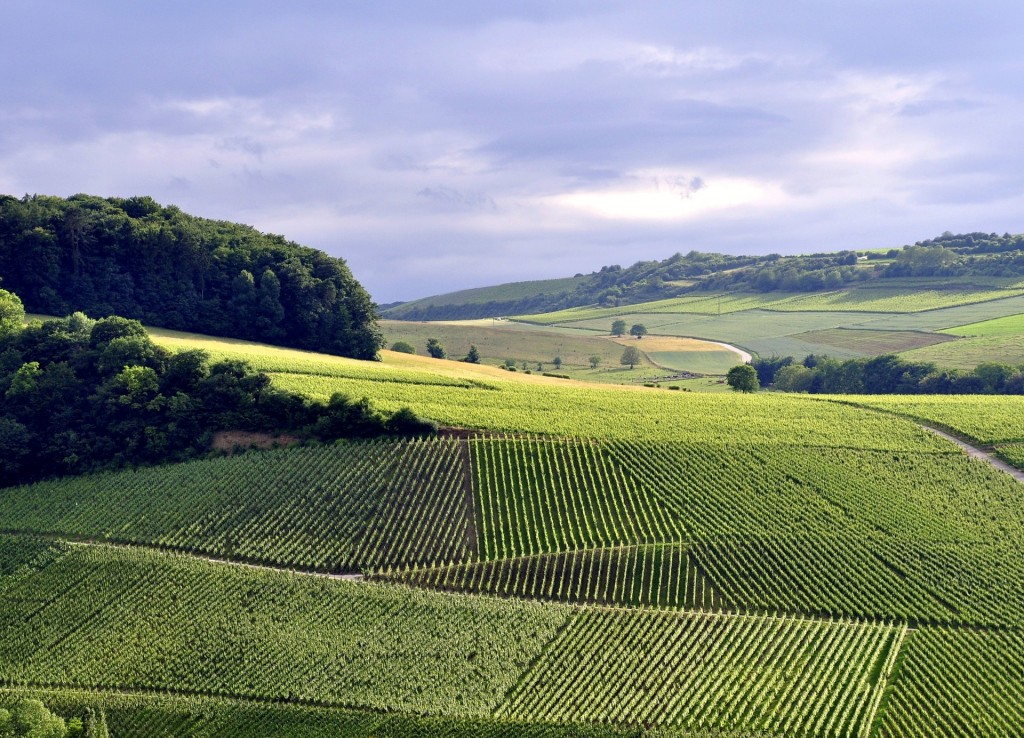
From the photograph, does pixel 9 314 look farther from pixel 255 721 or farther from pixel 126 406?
pixel 255 721

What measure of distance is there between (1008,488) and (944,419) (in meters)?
13.0

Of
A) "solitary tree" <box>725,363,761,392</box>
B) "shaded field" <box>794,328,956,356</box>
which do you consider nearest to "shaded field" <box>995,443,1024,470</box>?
"solitary tree" <box>725,363,761,392</box>

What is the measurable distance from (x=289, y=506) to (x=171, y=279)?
156 feet

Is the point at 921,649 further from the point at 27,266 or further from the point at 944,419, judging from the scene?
the point at 27,266

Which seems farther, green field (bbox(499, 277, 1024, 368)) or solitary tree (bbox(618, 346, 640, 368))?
solitary tree (bbox(618, 346, 640, 368))

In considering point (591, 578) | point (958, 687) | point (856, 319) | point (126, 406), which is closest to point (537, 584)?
point (591, 578)

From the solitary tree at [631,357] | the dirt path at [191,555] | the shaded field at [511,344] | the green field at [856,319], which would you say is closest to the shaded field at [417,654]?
the dirt path at [191,555]

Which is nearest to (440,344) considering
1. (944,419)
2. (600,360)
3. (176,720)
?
(600,360)

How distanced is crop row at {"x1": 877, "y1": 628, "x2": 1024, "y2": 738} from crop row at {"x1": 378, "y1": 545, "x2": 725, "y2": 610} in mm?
9322

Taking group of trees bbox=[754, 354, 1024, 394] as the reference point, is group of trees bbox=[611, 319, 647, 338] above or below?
above

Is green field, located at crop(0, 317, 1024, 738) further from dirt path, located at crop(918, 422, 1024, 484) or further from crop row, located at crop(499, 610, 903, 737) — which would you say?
dirt path, located at crop(918, 422, 1024, 484)

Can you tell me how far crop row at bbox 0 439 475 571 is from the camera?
51719 mm

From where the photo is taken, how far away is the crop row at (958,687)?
3831 centimetres

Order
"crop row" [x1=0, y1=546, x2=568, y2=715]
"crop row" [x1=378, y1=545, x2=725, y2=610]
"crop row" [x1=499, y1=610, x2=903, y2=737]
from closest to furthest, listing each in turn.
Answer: "crop row" [x1=499, y1=610, x2=903, y2=737]
"crop row" [x1=0, y1=546, x2=568, y2=715]
"crop row" [x1=378, y1=545, x2=725, y2=610]
